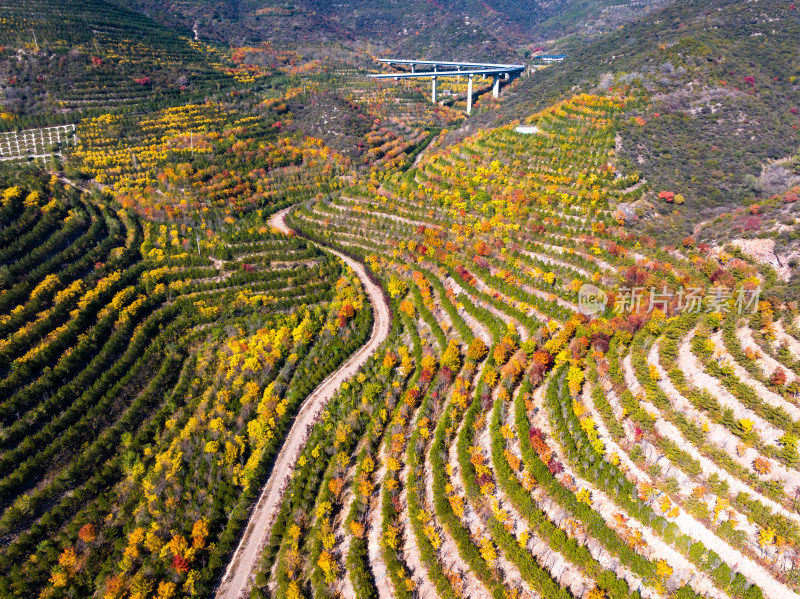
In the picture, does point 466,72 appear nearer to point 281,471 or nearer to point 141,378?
point 141,378

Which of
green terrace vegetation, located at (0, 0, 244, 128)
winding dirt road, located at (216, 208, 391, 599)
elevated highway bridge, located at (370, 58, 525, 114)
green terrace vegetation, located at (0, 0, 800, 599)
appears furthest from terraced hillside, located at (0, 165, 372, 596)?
elevated highway bridge, located at (370, 58, 525, 114)

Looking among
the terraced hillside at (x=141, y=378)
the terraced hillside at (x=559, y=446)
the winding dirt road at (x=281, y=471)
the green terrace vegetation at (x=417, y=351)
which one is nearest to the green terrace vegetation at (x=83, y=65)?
the green terrace vegetation at (x=417, y=351)

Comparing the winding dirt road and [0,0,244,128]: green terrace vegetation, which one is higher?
[0,0,244,128]: green terrace vegetation

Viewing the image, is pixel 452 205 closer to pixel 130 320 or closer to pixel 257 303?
pixel 257 303

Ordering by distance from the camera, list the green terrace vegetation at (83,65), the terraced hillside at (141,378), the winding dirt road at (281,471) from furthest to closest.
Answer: the green terrace vegetation at (83,65) < the terraced hillside at (141,378) < the winding dirt road at (281,471)

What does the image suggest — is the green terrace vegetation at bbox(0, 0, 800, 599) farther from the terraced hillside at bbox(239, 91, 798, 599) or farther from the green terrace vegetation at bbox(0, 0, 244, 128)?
the green terrace vegetation at bbox(0, 0, 244, 128)

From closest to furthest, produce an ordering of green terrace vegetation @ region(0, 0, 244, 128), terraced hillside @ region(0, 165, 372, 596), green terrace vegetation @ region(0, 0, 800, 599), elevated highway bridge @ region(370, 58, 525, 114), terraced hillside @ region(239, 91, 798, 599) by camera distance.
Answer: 1. terraced hillside @ region(239, 91, 798, 599)
2. green terrace vegetation @ region(0, 0, 800, 599)
3. terraced hillside @ region(0, 165, 372, 596)
4. green terrace vegetation @ region(0, 0, 244, 128)
5. elevated highway bridge @ region(370, 58, 525, 114)

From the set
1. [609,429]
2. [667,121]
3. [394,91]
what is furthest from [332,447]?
[394,91]

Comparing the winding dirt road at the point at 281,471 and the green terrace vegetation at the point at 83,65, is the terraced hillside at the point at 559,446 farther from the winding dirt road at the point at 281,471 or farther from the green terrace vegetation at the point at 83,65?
the green terrace vegetation at the point at 83,65

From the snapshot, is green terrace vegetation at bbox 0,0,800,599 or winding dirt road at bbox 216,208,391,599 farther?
winding dirt road at bbox 216,208,391,599

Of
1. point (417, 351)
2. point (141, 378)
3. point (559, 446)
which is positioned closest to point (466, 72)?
point (417, 351)
